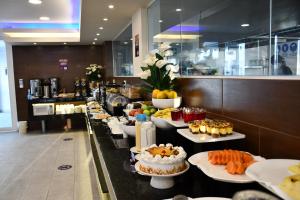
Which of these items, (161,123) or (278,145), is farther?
(161,123)

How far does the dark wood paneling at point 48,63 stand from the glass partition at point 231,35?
5.49 m

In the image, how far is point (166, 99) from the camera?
7.75 ft

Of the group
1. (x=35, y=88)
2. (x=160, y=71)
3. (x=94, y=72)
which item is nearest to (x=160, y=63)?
(x=160, y=71)

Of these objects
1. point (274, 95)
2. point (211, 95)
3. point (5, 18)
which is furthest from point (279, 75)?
point (5, 18)

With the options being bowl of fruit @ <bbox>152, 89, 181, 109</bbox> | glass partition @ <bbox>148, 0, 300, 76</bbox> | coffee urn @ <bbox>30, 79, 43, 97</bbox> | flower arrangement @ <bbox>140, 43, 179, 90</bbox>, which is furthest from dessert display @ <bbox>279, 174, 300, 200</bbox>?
coffee urn @ <bbox>30, 79, 43, 97</bbox>

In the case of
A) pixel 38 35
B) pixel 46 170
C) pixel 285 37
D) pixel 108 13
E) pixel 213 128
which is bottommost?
pixel 46 170

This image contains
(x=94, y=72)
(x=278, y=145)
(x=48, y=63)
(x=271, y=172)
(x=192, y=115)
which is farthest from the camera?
(x=48, y=63)

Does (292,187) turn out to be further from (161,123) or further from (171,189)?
(161,123)

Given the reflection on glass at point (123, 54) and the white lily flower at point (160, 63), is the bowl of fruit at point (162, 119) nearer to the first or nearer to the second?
the white lily flower at point (160, 63)

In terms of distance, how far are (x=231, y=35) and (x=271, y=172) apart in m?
1.24

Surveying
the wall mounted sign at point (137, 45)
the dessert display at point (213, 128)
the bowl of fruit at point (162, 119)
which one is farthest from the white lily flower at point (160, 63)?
the wall mounted sign at point (137, 45)

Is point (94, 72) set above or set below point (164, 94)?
above

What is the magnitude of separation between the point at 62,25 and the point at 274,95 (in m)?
6.51

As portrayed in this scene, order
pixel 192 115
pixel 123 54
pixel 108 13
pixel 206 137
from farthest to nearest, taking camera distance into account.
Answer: pixel 123 54
pixel 108 13
pixel 192 115
pixel 206 137
